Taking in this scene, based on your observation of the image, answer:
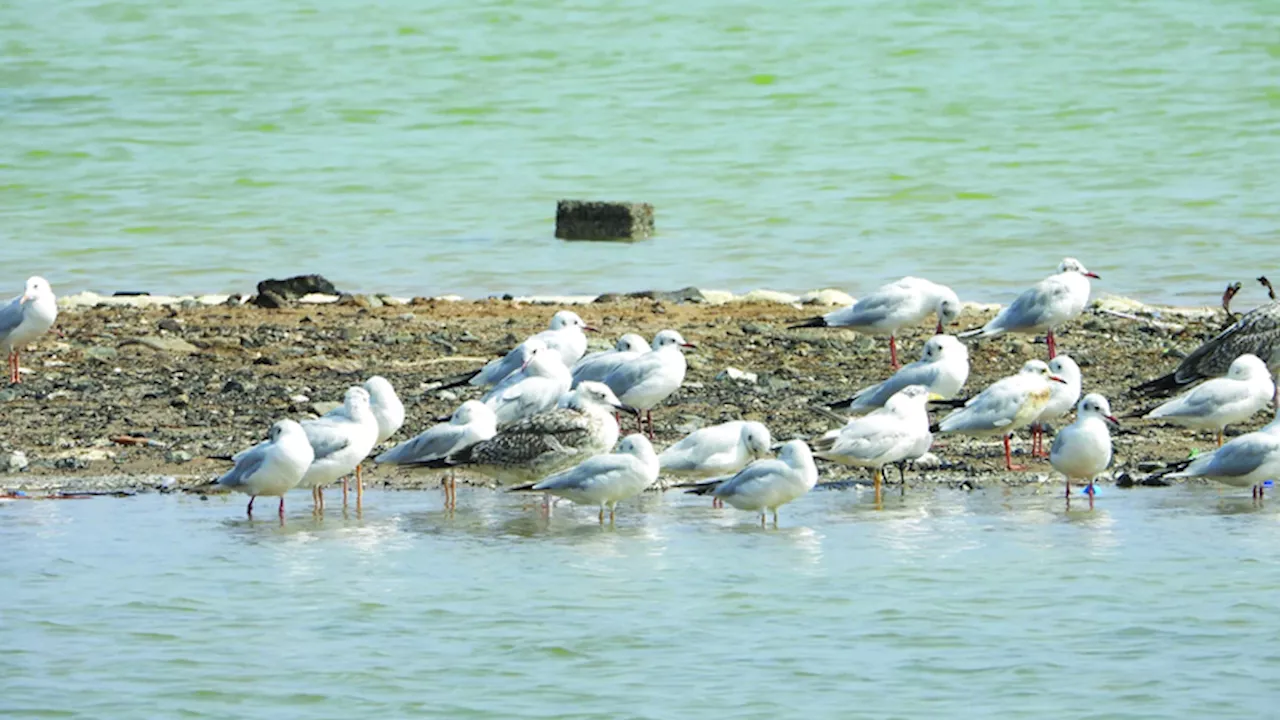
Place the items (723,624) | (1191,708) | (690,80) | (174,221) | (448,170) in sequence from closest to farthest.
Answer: (1191,708)
(723,624)
(174,221)
(448,170)
(690,80)

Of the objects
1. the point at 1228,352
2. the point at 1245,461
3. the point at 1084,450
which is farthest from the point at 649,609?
the point at 1228,352

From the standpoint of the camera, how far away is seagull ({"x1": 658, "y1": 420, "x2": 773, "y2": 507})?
10398 millimetres

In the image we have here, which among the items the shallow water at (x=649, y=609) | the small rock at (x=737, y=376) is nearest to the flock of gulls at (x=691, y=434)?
the shallow water at (x=649, y=609)

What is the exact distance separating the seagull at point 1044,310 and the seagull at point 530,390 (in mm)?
3113

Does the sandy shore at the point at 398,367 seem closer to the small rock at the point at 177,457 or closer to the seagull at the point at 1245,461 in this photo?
the small rock at the point at 177,457

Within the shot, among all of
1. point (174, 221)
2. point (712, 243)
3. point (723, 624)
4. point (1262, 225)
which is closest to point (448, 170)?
point (174, 221)

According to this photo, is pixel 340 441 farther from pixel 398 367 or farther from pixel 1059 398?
pixel 1059 398

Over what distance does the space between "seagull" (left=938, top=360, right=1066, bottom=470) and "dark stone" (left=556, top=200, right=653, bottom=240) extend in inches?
374

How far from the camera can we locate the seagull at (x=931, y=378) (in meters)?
11.7

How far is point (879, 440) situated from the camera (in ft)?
34.2

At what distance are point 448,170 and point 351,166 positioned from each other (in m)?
1.25

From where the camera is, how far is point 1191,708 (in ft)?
23.0

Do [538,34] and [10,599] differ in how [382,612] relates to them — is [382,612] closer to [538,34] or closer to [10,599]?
Result: [10,599]

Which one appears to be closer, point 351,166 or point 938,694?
point 938,694
